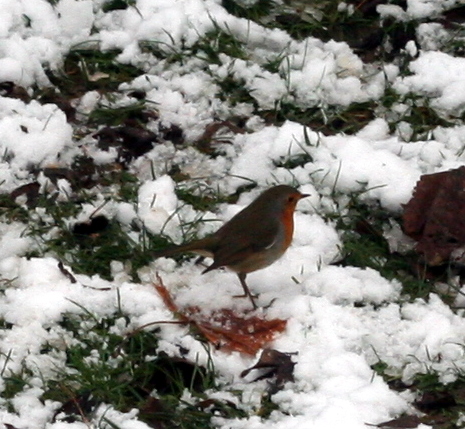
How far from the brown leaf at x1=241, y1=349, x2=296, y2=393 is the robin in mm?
394

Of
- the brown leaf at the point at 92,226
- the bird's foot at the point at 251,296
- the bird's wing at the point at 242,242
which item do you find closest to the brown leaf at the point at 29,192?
the brown leaf at the point at 92,226

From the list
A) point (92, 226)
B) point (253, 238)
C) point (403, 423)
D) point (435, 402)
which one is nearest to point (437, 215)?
point (253, 238)

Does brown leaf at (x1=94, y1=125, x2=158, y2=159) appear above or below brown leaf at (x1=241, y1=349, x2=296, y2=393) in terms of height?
below

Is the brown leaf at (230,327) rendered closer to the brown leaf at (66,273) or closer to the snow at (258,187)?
the snow at (258,187)

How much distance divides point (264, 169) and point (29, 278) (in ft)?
4.43

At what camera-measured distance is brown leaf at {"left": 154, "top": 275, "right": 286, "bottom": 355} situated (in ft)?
15.6

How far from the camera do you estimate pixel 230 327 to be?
16.2ft

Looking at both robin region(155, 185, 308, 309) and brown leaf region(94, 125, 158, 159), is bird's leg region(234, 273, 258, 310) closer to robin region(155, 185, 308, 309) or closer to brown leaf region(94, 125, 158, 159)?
robin region(155, 185, 308, 309)

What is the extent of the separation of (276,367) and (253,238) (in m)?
0.67

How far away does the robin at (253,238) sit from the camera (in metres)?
5.02

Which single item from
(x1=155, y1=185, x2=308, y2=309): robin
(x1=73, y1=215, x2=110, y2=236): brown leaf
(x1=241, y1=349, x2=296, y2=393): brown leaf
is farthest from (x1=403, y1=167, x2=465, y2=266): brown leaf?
(x1=73, y1=215, x2=110, y2=236): brown leaf

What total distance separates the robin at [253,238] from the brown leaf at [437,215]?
0.53 meters

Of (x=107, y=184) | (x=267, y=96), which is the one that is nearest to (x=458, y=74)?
(x=267, y=96)

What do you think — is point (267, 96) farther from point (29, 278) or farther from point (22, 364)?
point (22, 364)
